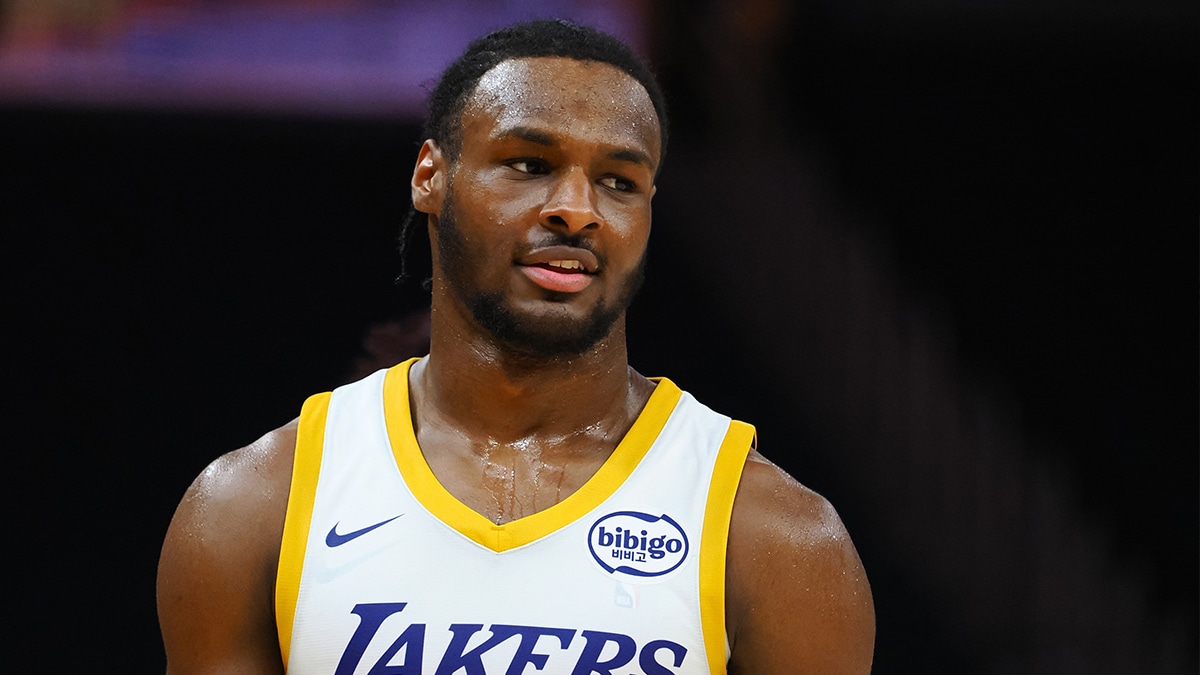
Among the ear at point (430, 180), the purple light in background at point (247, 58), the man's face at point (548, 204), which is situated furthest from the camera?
the purple light in background at point (247, 58)

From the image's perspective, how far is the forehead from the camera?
2.00 m

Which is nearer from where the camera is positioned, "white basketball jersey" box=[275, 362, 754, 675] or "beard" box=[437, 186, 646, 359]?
"white basketball jersey" box=[275, 362, 754, 675]

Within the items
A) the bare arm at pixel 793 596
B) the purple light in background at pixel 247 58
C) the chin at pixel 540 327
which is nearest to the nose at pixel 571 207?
the chin at pixel 540 327

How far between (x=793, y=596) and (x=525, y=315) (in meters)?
0.55

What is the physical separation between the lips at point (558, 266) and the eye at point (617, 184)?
5.0 inches

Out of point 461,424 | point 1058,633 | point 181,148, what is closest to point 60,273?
point 181,148

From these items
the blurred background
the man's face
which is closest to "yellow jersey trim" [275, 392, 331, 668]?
the man's face

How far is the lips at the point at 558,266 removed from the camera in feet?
6.45

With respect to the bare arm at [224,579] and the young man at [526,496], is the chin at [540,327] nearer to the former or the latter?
the young man at [526,496]

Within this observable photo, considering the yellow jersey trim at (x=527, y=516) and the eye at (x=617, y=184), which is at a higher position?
the eye at (x=617, y=184)

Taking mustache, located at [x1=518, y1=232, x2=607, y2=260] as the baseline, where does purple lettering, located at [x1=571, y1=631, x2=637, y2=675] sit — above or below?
below

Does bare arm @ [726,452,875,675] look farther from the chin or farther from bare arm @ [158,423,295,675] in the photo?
bare arm @ [158,423,295,675]

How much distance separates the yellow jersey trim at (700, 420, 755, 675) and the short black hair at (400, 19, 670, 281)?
1.55 feet

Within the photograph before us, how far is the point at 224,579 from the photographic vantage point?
1.96m
